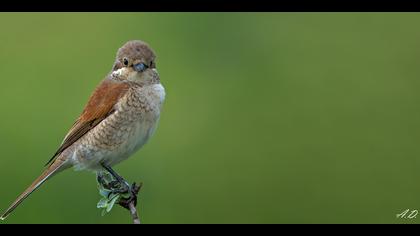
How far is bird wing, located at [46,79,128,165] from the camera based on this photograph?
4988mm

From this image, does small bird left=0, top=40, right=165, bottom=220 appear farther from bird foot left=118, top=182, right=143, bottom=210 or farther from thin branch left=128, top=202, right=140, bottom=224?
thin branch left=128, top=202, right=140, bottom=224

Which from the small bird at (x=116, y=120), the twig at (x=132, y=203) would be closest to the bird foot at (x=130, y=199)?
the twig at (x=132, y=203)

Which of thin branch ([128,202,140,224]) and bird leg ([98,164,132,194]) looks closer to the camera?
→ thin branch ([128,202,140,224])

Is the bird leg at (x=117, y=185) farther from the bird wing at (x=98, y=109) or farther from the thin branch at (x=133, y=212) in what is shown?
the bird wing at (x=98, y=109)

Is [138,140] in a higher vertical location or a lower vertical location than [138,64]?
lower

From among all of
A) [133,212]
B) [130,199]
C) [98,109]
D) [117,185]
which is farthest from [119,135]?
[133,212]

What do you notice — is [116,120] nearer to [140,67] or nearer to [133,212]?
[140,67]

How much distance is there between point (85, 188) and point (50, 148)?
722 millimetres

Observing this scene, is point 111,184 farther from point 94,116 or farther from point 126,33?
point 126,33

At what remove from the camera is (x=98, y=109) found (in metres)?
4.99

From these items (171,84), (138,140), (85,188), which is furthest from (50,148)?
(138,140)

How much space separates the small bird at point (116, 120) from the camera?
16.2 ft

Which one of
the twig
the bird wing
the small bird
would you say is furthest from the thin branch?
the bird wing

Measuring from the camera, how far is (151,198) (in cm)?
666
